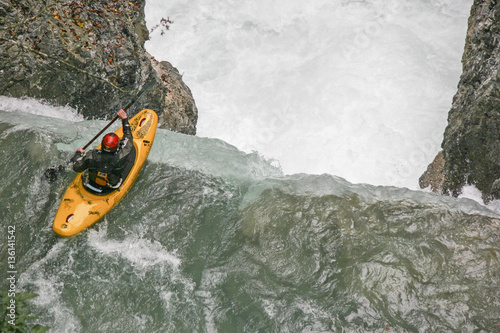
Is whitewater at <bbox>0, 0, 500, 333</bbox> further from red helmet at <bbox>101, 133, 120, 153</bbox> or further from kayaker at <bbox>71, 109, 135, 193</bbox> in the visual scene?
red helmet at <bbox>101, 133, 120, 153</bbox>

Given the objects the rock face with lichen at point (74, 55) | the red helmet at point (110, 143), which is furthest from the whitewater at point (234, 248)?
the red helmet at point (110, 143)

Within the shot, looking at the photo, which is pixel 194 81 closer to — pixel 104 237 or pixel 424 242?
pixel 104 237

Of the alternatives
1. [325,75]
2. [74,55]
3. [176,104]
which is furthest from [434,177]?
[74,55]

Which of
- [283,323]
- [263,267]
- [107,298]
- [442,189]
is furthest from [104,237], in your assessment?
[442,189]

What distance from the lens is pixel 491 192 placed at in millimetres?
5957

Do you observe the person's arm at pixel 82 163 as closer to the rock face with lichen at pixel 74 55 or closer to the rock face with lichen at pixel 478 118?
the rock face with lichen at pixel 74 55

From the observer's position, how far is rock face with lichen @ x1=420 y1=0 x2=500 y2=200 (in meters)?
5.80

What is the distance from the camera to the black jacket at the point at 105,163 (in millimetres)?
5262

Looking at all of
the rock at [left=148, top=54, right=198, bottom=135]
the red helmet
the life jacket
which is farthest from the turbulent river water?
the rock at [left=148, top=54, right=198, bottom=135]

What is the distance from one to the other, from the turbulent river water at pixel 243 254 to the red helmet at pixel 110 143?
3.45ft

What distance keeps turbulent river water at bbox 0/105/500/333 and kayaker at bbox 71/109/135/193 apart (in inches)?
17.1

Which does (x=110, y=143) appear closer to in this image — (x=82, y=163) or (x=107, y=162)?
(x=107, y=162)

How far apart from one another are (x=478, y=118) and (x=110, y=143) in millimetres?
5320

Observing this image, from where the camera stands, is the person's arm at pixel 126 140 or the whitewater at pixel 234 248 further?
the person's arm at pixel 126 140
